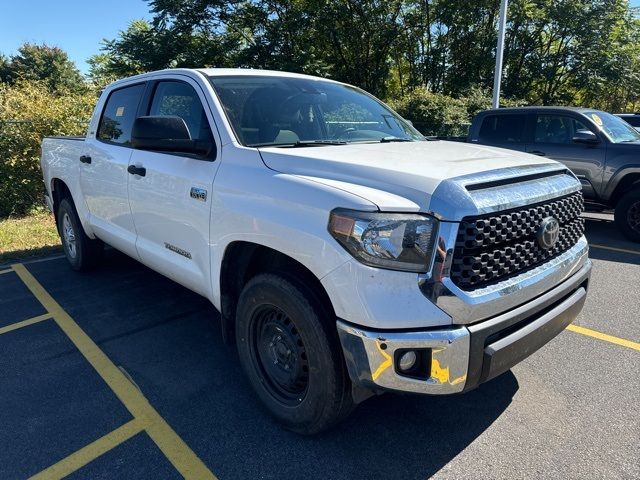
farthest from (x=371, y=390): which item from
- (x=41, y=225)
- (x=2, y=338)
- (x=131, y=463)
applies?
(x=41, y=225)

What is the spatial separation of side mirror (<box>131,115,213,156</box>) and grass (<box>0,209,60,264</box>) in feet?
14.9

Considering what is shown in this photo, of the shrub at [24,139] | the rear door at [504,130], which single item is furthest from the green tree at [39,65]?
the rear door at [504,130]

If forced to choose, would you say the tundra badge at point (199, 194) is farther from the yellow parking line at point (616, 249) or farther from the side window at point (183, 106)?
the yellow parking line at point (616, 249)

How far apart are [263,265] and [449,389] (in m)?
1.28

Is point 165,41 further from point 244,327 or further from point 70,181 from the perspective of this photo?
point 244,327

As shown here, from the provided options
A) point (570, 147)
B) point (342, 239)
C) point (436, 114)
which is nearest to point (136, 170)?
point (342, 239)

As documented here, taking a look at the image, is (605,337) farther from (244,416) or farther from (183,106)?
(183,106)

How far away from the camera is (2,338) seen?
156 inches

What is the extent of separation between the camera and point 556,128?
7.87m

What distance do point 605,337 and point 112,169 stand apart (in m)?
4.34

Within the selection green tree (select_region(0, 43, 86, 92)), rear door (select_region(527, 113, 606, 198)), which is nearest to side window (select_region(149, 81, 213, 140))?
rear door (select_region(527, 113, 606, 198))

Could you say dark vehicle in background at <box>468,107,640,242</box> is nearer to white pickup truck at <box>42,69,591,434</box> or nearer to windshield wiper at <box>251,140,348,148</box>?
white pickup truck at <box>42,69,591,434</box>

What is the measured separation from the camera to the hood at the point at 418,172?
2.12m

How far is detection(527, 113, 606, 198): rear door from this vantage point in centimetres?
732
